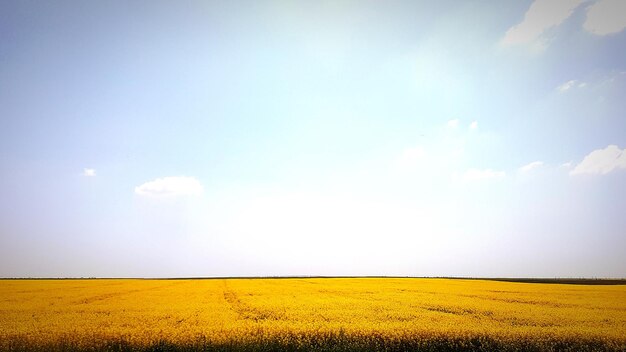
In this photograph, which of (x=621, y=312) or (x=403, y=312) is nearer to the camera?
(x=403, y=312)

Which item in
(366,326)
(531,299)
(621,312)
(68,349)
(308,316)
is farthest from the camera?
(531,299)

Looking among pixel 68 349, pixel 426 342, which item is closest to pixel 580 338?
pixel 426 342

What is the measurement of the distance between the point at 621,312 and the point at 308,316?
15.8 metres

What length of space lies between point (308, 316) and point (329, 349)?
4.24 meters

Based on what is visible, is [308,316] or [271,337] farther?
[308,316]

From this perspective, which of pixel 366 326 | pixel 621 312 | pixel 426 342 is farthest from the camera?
pixel 621 312

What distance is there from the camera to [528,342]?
39.9 ft

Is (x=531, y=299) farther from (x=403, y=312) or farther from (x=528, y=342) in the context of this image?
(x=528, y=342)

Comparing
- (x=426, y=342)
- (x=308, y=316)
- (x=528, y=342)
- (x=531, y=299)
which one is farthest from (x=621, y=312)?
(x=308, y=316)

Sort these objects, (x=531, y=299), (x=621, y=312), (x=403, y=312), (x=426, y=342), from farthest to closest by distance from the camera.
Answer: (x=531, y=299) < (x=621, y=312) < (x=403, y=312) < (x=426, y=342)

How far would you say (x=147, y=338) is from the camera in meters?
11.6

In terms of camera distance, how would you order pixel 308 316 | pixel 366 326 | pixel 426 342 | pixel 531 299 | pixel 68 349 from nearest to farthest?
pixel 68 349 → pixel 426 342 → pixel 366 326 → pixel 308 316 → pixel 531 299

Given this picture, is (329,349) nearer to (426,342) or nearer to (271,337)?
(271,337)

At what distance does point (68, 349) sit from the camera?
1129cm
